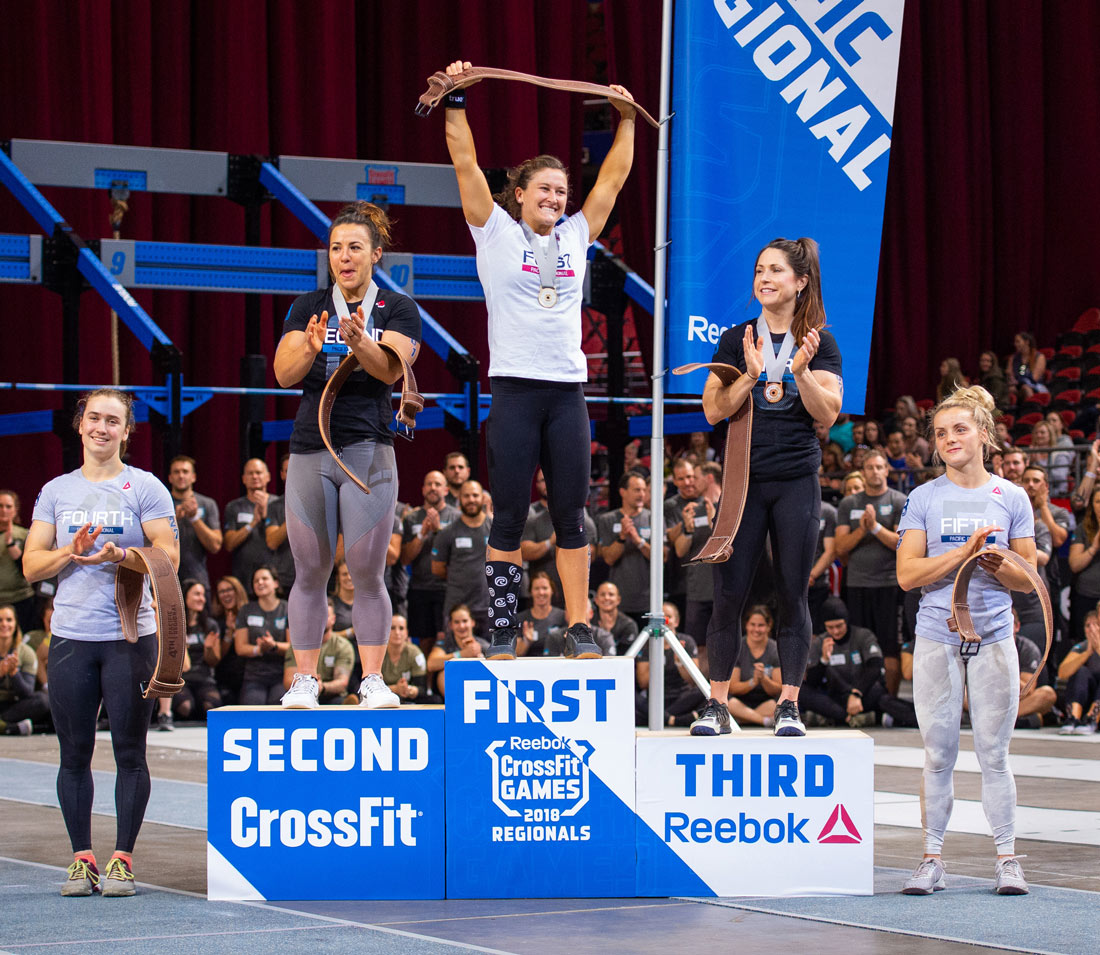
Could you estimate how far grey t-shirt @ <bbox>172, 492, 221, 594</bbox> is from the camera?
34.2 ft

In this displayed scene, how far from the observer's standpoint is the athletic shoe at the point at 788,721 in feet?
16.9

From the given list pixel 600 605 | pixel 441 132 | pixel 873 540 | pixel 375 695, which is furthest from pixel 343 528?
pixel 441 132

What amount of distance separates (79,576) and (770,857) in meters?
2.43

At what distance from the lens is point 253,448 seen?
1138 centimetres

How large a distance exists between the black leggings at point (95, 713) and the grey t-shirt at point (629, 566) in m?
5.86

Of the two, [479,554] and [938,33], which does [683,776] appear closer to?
[479,554]

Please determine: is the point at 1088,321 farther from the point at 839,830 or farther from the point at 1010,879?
the point at 839,830

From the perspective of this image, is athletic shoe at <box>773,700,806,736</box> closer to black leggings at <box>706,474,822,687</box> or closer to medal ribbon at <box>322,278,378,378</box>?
black leggings at <box>706,474,822,687</box>

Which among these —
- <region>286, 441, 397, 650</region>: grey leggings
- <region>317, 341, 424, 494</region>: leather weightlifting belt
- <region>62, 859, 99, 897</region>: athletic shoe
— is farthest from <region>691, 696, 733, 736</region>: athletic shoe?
<region>62, 859, 99, 897</region>: athletic shoe

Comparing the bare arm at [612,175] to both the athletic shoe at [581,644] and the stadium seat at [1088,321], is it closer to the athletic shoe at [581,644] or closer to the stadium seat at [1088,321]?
the athletic shoe at [581,644]

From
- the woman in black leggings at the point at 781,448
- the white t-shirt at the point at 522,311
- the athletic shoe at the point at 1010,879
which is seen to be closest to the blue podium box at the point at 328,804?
the woman in black leggings at the point at 781,448

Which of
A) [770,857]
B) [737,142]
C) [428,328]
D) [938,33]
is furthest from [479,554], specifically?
[938,33]

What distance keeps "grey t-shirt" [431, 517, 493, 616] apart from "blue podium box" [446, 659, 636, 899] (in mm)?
5192

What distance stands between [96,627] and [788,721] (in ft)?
7.52
